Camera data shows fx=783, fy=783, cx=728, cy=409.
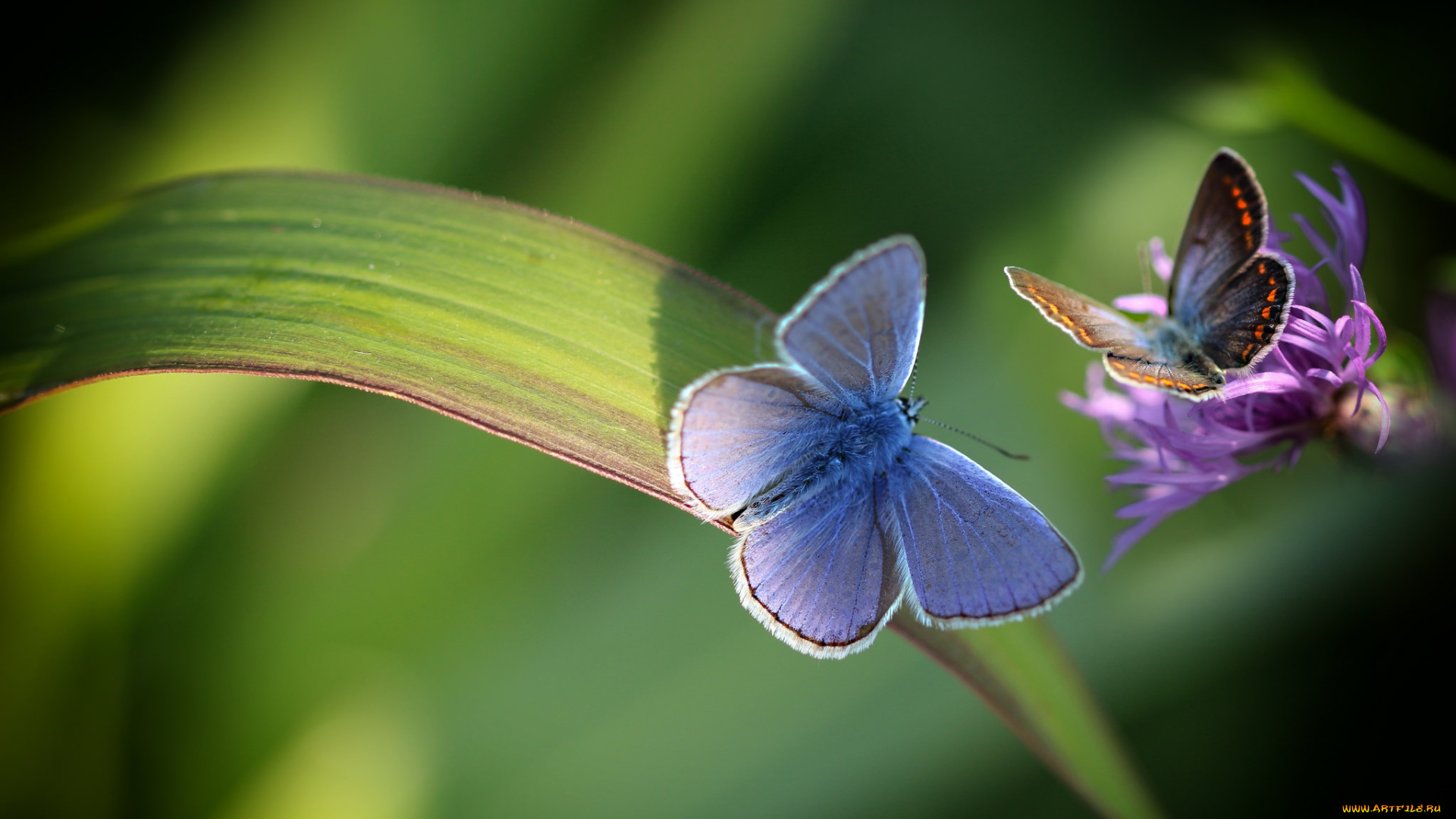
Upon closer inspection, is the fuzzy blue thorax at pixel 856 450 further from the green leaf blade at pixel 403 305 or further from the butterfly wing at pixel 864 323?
the green leaf blade at pixel 403 305

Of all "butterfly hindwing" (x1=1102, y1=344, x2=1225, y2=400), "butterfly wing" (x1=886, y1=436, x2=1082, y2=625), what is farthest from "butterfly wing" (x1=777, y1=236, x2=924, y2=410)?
"butterfly hindwing" (x1=1102, y1=344, x2=1225, y2=400)

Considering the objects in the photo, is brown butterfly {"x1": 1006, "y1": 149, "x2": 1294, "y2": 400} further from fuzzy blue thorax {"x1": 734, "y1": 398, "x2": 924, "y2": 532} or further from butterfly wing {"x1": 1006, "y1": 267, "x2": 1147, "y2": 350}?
fuzzy blue thorax {"x1": 734, "y1": 398, "x2": 924, "y2": 532}

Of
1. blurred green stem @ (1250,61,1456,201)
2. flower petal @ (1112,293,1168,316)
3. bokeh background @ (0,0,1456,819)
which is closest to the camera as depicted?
flower petal @ (1112,293,1168,316)

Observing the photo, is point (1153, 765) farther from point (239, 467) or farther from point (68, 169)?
point (68, 169)

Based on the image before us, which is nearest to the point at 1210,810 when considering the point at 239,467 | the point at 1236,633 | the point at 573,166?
the point at 1236,633

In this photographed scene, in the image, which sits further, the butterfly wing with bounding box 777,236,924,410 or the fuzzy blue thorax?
the fuzzy blue thorax

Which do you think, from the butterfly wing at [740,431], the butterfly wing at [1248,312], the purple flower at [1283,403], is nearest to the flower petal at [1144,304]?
the purple flower at [1283,403]

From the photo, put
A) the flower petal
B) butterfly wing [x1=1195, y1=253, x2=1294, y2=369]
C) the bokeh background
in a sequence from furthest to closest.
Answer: the bokeh background < the flower petal < butterfly wing [x1=1195, y1=253, x2=1294, y2=369]
